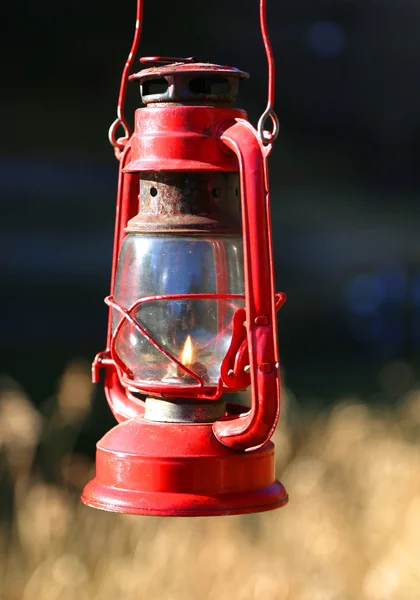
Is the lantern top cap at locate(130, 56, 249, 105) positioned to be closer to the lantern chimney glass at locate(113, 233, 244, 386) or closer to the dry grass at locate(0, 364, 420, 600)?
the lantern chimney glass at locate(113, 233, 244, 386)

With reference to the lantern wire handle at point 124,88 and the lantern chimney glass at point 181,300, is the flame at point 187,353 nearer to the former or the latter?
the lantern chimney glass at point 181,300

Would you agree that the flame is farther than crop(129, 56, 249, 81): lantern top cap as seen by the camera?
Yes

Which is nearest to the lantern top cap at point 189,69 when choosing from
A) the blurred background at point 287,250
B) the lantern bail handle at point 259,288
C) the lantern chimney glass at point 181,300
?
the lantern bail handle at point 259,288

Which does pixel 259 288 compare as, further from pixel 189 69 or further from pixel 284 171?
pixel 284 171

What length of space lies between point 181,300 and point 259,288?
208 millimetres

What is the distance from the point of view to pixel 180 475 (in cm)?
179

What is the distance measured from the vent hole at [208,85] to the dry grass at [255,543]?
1.62 meters

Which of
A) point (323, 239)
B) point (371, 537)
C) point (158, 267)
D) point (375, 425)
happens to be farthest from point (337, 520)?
point (323, 239)

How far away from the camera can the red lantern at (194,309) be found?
175cm

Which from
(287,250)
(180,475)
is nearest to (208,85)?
(180,475)

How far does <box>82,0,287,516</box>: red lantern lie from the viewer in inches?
69.0

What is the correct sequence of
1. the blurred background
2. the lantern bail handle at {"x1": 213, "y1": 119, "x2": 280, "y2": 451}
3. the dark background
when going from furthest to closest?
the dark background, the blurred background, the lantern bail handle at {"x1": 213, "y1": 119, "x2": 280, "y2": 451}

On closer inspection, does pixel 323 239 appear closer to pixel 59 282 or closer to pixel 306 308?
pixel 306 308

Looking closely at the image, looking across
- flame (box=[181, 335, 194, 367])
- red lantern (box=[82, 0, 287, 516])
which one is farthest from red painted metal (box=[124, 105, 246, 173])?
flame (box=[181, 335, 194, 367])
